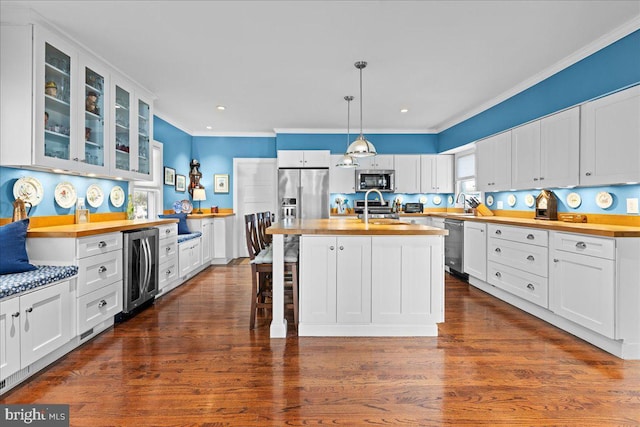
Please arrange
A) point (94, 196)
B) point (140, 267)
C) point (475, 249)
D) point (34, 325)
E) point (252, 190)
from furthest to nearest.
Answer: point (252, 190) < point (475, 249) < point (94, 196) < point (140, 267) < point (34, 325)

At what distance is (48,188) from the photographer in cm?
305

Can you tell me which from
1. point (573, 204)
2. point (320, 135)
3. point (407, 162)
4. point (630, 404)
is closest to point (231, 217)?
point (320, 135)

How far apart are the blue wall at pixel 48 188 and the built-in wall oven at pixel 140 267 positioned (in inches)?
26.5

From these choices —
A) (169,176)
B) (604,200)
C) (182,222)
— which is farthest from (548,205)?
(169,176)

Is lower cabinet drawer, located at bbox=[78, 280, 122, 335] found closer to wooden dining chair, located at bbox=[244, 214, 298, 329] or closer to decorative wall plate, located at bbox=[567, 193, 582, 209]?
wooden dining chair, located at bbox=[244, 214, 298, 329]

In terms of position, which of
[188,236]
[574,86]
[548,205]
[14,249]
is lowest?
[188,236]

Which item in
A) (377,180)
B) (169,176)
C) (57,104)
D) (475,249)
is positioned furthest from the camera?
(377,180)

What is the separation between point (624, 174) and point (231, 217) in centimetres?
565

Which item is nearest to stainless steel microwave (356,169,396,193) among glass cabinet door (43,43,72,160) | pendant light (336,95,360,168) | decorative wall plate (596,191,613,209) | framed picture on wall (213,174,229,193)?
pendant light (336,95,360,168)

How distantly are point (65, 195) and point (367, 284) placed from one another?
299cm

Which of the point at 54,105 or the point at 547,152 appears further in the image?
the point at 547,152

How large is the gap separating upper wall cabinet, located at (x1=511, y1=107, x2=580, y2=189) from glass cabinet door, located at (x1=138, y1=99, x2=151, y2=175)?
4.60 metres

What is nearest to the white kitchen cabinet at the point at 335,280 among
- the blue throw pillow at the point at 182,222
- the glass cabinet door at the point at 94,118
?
the glass cabinet door at the point at 94,118

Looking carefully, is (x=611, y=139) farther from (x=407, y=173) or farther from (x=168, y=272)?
(x=168, y=272)
